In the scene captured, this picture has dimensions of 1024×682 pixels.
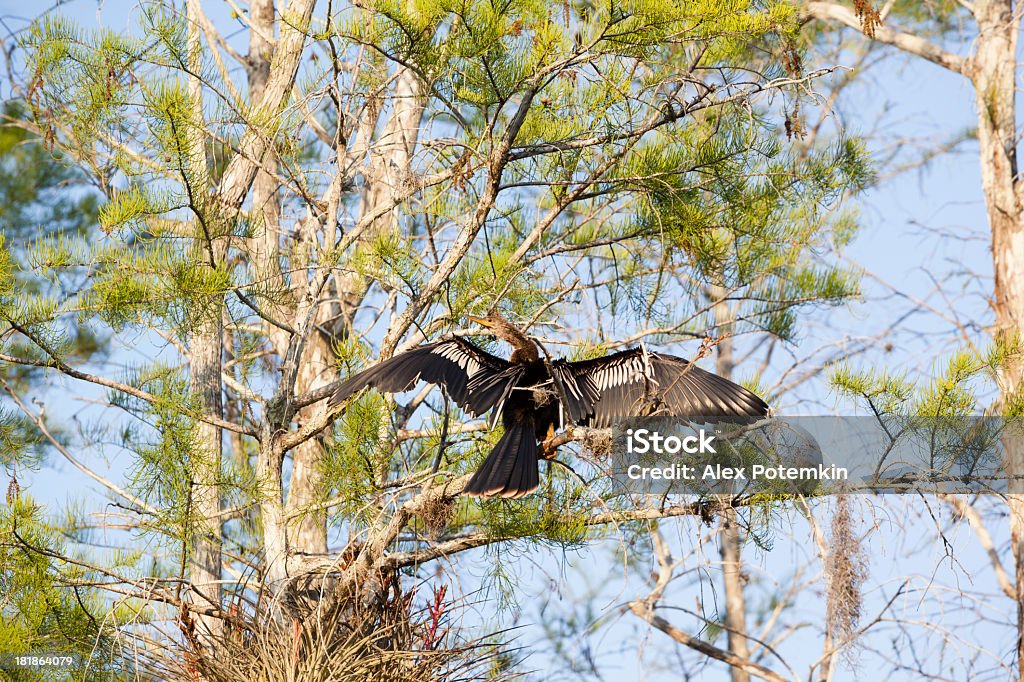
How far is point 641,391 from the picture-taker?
2.91 m

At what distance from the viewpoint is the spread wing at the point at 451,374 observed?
3029mm

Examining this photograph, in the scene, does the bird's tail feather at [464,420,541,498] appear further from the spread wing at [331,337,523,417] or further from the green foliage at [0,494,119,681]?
the green foliage at [0,494,119,681]

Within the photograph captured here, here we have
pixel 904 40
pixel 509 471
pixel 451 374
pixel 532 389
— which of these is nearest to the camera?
pixel 509 471

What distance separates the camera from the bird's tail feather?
9.14ft

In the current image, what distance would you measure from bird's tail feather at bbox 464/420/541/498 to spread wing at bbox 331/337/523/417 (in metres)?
0.16

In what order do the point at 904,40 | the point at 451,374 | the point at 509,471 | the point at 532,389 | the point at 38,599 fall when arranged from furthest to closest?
the point at 904,40 → the point at 38,599 → the point at 451,374 → the point at 532,389 → the point at 509,471

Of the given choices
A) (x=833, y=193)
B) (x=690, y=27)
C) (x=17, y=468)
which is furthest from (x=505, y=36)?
(x=17, y=468)

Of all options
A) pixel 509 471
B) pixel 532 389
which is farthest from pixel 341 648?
pixel 532 389

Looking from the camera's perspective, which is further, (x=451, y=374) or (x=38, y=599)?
(x=38, y=599)

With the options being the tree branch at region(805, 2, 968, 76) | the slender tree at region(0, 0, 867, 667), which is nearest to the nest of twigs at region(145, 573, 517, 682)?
the slender tree at region(0, 0, 867, 667)

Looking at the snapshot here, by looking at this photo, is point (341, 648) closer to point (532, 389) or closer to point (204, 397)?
point (532, 389)

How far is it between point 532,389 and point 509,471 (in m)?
0.25

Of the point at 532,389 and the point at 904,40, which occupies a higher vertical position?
the point at 904,40

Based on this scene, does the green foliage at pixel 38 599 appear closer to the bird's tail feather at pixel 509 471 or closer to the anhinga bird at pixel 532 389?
the anhinga bird at pixel 532 389
